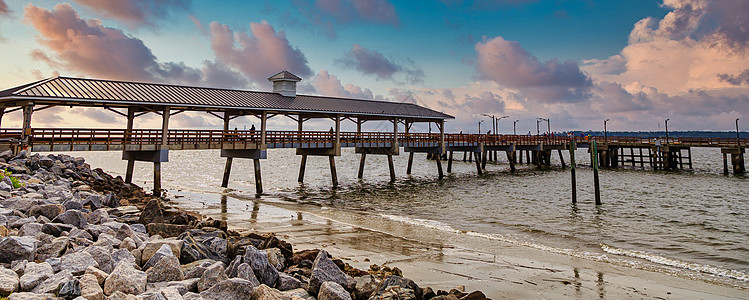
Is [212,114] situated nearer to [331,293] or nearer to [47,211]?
[47,211]

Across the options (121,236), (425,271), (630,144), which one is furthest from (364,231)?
(630,144)

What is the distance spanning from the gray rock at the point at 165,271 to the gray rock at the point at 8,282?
4.43ft

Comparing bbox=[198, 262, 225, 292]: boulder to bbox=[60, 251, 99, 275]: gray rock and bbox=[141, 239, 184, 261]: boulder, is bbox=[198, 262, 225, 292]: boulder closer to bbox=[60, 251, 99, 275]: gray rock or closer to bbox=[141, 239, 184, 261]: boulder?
bbox=[141, 239, 184, 261]: boulder

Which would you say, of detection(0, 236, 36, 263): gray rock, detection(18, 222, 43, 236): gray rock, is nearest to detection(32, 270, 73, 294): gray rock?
detection(0, 236, 36, 263): gray rock

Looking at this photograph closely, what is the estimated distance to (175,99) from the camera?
22766 mm

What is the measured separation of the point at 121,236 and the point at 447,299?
586 cm

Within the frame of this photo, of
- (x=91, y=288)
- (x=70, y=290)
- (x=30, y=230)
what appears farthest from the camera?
(x=30, y=230)

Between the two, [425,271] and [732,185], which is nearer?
[425,271]

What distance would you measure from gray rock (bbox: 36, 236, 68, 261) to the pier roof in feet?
54.2

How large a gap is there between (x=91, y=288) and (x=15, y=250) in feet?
5.91

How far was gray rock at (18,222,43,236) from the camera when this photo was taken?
6416 millimetres

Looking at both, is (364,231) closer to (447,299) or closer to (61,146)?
(447,299)

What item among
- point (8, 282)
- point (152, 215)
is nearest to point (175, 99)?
point (152, 215)

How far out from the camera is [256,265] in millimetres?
5891
